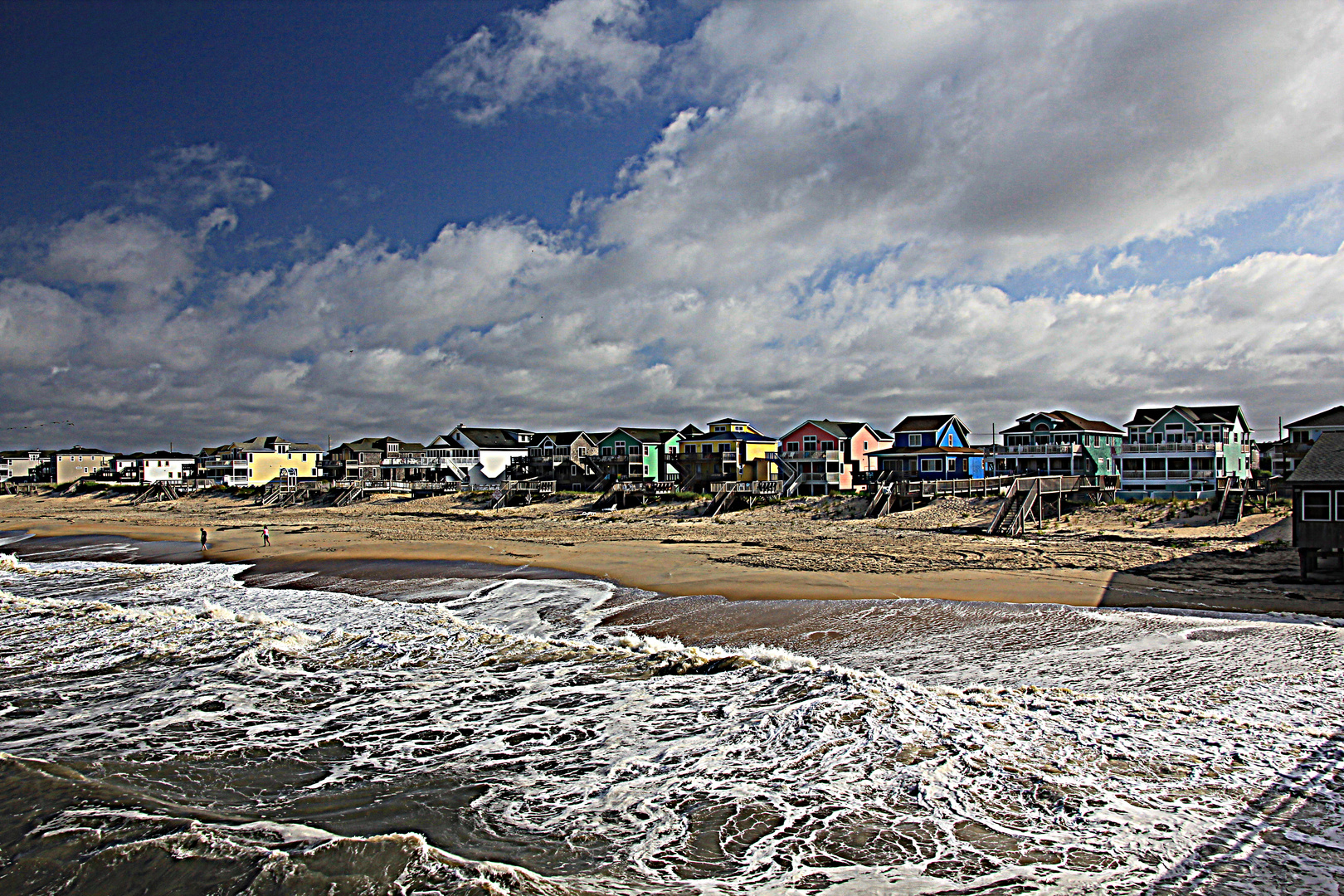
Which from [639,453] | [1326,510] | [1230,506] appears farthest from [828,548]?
[639,453]

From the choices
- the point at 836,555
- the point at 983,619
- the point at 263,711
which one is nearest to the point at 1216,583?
the point at 983,619

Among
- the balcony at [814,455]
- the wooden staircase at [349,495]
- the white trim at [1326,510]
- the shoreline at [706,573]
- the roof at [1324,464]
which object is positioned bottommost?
the shoreline at [706,573]

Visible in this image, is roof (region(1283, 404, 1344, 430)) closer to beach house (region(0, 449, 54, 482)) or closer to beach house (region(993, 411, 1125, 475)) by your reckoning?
beach house (region(993, 411, 1125, 475))

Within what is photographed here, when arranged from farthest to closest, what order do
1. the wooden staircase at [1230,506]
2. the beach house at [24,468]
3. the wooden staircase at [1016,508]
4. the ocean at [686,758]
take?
the beach house at [24,468], the wooden staircase at [1016,508], the wooden staircase at [1230,506], the ocean at [686,758]

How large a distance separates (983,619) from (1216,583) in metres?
9.09

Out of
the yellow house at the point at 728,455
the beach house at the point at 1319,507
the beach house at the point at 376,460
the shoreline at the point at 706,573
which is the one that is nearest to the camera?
the shoreline at the point at 706,573

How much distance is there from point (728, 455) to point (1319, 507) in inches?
1848

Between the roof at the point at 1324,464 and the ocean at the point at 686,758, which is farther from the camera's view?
the roof at the point at 1324,464

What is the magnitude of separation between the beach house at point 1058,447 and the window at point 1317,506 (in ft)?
113

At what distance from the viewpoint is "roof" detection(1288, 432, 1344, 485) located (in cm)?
2086

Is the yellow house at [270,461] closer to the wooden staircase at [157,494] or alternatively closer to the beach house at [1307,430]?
the wooden staircase at [157,494]

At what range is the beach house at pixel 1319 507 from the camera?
67.4ft

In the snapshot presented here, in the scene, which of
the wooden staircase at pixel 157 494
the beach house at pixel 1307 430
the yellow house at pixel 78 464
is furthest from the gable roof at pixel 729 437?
the yellow house at pixel 78 464

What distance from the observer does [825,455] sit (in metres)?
58.3
